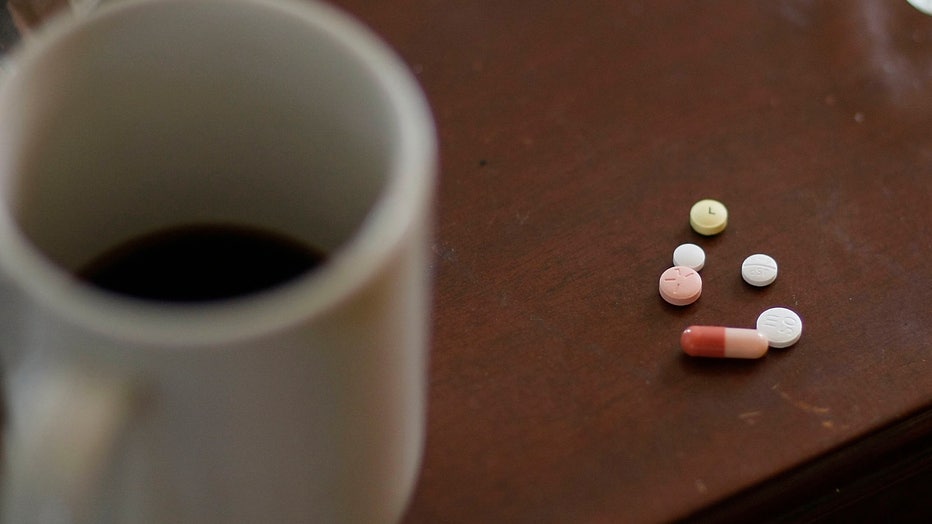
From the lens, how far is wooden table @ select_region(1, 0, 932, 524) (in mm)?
426

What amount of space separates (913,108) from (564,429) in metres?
0.28

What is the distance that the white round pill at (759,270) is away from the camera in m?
0.48

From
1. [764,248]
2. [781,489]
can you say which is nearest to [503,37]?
[764,248]

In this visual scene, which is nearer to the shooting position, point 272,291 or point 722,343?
point 272,291

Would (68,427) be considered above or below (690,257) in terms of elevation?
above

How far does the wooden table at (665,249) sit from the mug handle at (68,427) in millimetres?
170

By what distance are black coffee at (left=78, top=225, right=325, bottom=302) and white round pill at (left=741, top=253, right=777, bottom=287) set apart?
22 centimetres

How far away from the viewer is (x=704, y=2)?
634mm

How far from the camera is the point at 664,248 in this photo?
50 centimetres

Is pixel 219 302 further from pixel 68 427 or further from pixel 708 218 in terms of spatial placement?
pixel 708 218

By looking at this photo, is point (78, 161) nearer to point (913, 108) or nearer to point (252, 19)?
point (252, 19)

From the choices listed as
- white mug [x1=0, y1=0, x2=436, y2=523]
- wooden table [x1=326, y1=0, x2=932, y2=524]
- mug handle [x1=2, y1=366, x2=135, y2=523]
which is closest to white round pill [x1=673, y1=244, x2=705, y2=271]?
wooden table [x1=326, y1=0, x2=932, y2=524]

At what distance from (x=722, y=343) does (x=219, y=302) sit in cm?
22

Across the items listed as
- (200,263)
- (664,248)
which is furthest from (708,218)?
(200,263)
